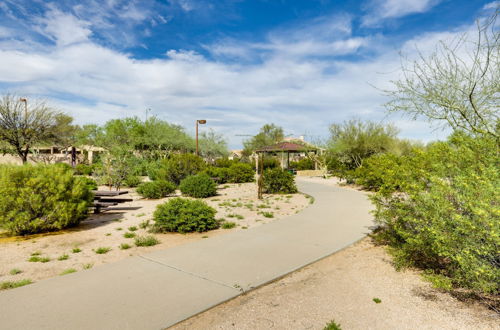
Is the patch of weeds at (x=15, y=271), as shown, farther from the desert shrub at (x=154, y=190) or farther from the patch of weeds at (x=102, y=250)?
the desert shrub at (x=154, y=190)

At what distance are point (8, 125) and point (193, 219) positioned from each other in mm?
22985

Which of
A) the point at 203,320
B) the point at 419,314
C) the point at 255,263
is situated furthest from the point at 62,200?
the point at 419,314

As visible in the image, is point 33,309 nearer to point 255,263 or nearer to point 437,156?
point 255,263

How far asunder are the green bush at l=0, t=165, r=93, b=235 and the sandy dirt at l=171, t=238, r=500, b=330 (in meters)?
5.31

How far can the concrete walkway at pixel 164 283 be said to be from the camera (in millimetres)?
2939

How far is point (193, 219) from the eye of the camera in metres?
6.64

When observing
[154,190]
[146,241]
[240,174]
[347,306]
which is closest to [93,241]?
[146,241]

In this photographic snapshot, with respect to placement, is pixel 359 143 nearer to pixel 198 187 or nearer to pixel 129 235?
pixel 198 187

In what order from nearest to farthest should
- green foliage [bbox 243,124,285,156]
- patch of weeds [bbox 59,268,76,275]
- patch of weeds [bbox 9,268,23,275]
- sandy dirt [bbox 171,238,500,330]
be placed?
sandy dirt [bbox 171,238,500,330]
patch of weeds [bbox 59,268,76,275]
patch of weeds [bbox 9,268,23,275]
green foliage [bbox 243,124,285,156]

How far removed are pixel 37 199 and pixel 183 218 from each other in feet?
10.3

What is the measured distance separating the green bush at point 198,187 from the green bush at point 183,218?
5622 mm

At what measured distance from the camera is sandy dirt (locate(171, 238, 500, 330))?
2.92 m

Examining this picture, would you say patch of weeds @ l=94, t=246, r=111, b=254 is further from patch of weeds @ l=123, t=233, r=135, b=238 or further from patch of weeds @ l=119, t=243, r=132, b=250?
patch of weeds @ l=123, t=233, r=135, b=238

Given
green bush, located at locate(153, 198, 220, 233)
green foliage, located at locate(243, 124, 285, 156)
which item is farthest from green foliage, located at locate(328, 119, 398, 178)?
green foliage, located at locate(243, 124, 285, 156)
